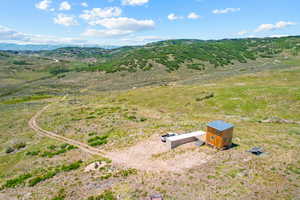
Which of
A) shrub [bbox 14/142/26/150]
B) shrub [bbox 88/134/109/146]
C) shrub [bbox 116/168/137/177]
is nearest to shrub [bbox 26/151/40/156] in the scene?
shrub [bbox 14/142/26/150]

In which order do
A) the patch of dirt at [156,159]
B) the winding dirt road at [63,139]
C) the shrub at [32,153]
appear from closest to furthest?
the patch of dirt at [156,159], the winding dirt road at [63,139], the shrub at [32,153]

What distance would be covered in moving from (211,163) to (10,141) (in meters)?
30.7

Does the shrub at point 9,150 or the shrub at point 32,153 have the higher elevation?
the shrub at point 32,153

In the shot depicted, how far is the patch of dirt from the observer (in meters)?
17.5

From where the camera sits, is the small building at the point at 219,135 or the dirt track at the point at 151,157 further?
the small building at the point at 219,135

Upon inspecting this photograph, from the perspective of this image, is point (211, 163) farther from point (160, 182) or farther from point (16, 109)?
point (16, 109)

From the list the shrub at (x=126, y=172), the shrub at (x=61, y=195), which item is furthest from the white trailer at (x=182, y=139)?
the shrub at (x=61, y=195)

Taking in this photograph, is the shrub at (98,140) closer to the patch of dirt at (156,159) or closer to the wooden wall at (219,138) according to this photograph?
the patch of dirt at (156,159)

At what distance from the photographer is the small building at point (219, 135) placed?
1939cm

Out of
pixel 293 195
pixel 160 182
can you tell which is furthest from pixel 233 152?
pixel 160 182

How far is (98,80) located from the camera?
102938 mm

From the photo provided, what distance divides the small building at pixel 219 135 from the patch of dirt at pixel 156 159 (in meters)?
1.84

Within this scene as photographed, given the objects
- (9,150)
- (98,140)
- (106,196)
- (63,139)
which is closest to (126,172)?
(106,196)

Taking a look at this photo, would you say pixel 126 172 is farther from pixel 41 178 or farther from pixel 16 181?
pixel 16 181
